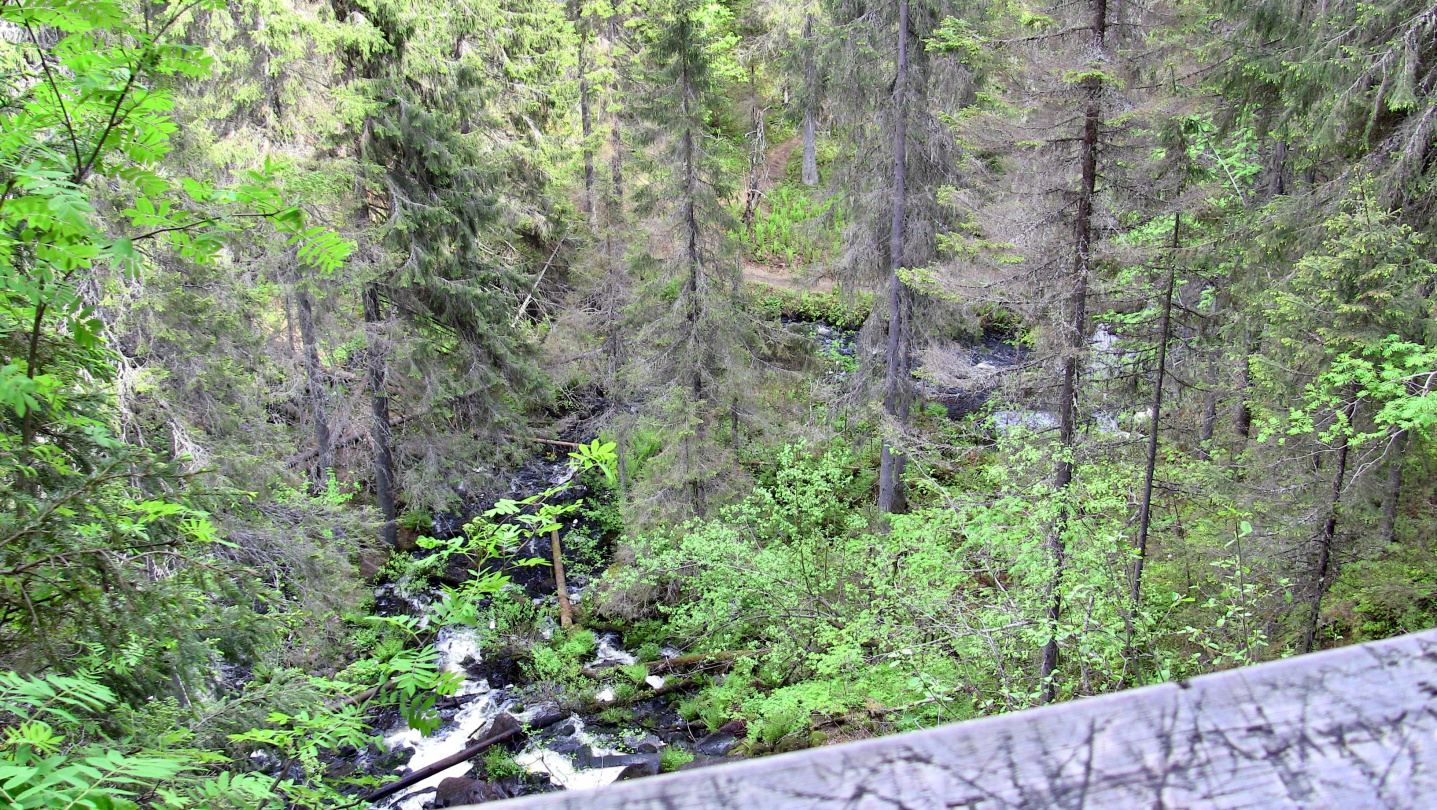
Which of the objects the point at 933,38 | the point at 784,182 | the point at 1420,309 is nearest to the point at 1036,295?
the point at 1420,309

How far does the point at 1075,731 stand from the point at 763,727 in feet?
30.1

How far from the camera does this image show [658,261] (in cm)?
1367

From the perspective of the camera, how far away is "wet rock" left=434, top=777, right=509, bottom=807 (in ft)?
28.8

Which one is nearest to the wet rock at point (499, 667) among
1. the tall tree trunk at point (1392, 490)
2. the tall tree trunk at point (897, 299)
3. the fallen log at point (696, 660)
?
the fallen log at point (696, 660)

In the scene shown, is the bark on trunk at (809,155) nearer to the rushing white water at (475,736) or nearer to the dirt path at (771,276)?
the dirt path at (771,276)

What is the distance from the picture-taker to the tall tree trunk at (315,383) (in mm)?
13203

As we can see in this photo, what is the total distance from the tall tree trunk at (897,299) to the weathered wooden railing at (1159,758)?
37.7 ft

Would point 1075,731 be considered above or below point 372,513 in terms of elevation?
above

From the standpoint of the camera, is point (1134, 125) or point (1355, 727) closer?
point (1355, 727)

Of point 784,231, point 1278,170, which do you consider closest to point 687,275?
point 1278,170

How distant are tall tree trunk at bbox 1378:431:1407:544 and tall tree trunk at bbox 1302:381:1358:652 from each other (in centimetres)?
38

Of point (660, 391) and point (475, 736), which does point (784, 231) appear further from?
point (475, 736)

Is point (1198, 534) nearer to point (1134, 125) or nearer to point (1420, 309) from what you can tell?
point (1420, 309)

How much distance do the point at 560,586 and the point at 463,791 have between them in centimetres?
492
